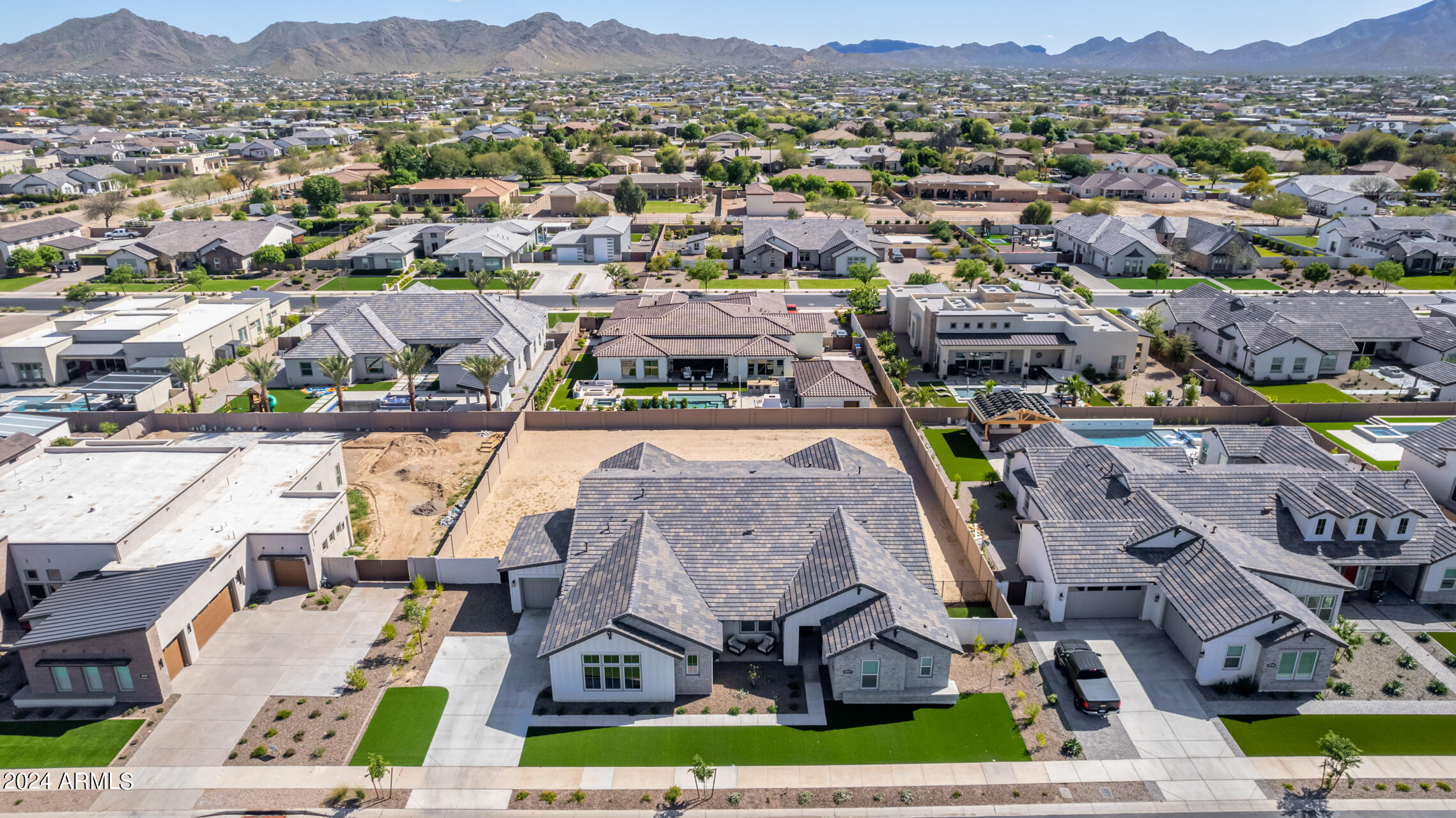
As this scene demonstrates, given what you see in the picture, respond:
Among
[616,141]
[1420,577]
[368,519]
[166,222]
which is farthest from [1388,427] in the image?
[616,141]

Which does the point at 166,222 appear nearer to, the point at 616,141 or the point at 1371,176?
the point at 616,141

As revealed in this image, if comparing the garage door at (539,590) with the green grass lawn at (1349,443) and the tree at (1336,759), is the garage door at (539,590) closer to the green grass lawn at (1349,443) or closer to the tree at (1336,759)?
the tree at (1336,759)

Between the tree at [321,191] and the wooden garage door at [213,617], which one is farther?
the tree at [321,191]

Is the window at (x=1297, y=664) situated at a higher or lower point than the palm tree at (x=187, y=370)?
lower

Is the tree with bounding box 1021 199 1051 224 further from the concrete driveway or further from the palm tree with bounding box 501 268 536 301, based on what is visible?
the concrete driveway

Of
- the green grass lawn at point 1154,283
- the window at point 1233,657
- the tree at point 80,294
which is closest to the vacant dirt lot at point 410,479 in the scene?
the window at point 1233,657

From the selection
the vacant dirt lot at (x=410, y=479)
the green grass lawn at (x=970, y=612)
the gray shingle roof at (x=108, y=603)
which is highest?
the gray shingle roof at (x=108, y=603)

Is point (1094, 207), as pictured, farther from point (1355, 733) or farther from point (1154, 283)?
point (1355, 733)

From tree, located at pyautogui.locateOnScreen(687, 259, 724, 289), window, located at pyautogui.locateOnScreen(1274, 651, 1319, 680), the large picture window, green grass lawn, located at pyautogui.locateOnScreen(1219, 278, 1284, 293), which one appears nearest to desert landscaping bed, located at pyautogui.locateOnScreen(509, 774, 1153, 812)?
the large picture window
